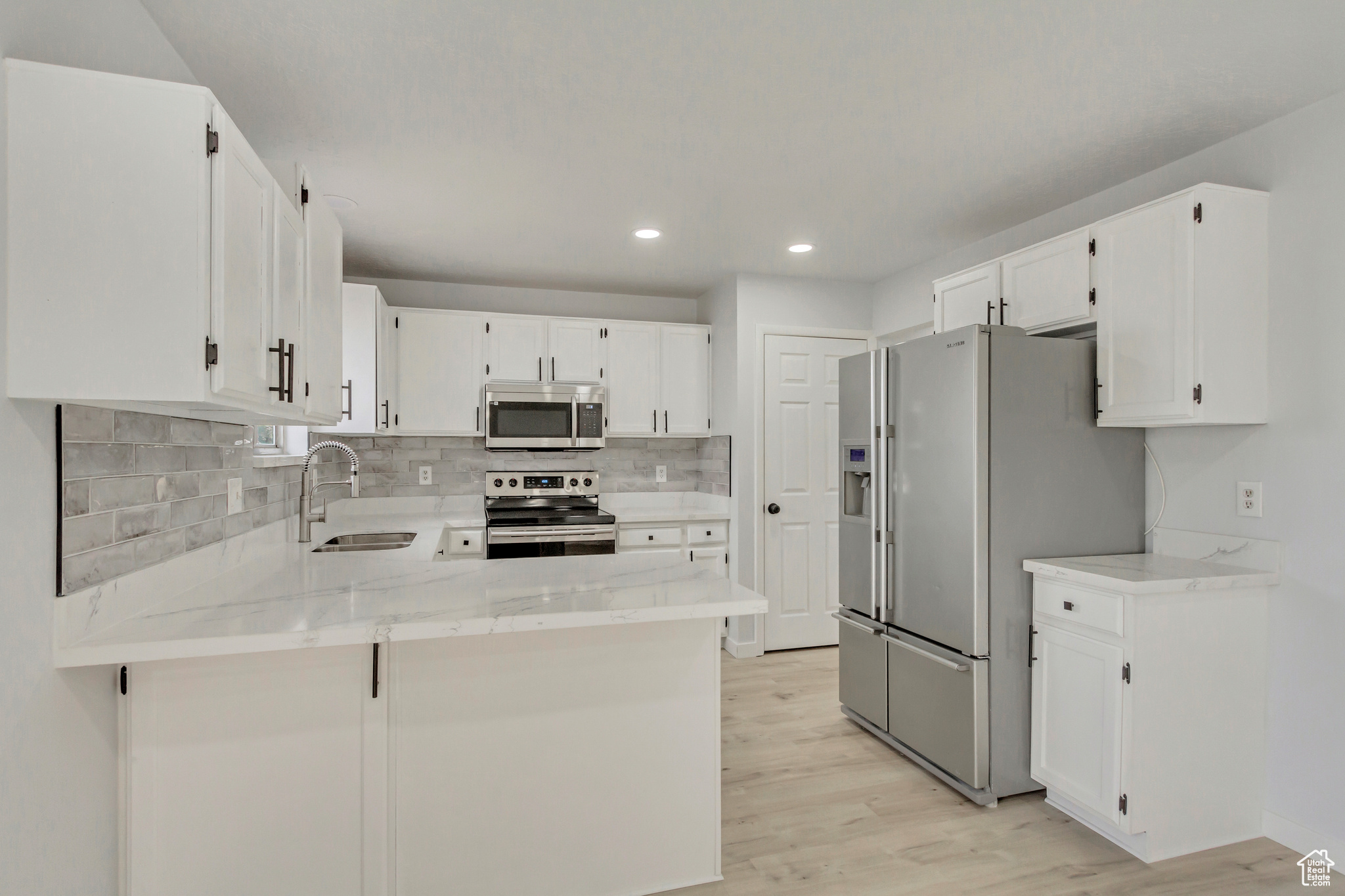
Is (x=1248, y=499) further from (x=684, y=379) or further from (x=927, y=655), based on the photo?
(x=684, y=379)

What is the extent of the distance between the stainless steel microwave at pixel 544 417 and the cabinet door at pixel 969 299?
211 cm

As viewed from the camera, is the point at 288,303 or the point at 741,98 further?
the point at 741,98

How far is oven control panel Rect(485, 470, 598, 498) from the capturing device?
4.59 meters

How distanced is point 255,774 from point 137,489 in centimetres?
75

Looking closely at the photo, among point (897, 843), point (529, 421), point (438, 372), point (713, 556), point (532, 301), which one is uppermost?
point (532, 301)

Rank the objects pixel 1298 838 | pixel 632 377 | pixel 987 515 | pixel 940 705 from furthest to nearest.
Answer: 1. pixel 632 377
2. pixel 940 705
3. pixel 987 515
4. pixel 1298 838

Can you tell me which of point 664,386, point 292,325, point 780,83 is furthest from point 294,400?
point 664,386

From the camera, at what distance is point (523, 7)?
174 cm

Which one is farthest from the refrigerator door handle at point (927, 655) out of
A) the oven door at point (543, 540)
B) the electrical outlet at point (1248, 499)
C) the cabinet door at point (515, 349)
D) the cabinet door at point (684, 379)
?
the cabinet door at point (515, 349)

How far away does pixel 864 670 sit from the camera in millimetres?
3211

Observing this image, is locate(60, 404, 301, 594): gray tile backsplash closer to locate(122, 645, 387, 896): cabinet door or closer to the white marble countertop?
locate(122, 645, 387, 896): cabinet door

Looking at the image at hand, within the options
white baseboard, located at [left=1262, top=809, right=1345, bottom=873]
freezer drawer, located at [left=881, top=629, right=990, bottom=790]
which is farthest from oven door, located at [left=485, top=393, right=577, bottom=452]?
white baseboard, located at [left=1262, top=809, right=1345, bottom=873]

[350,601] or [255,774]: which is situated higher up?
[350,601]

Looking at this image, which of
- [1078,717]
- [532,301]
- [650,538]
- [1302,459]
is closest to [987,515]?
[1078,717]
